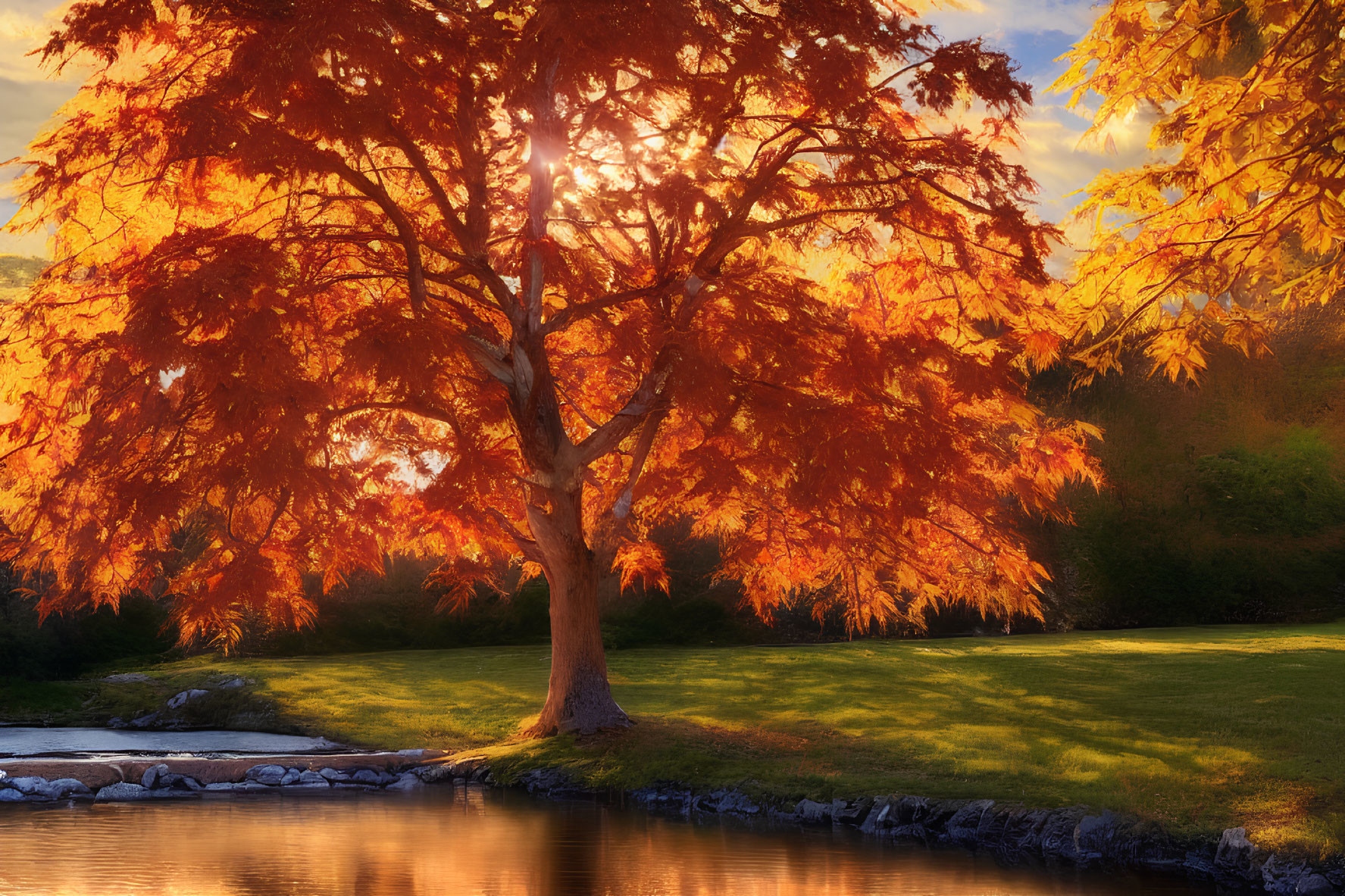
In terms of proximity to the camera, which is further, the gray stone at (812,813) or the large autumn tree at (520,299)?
the gray stone at (812,813)

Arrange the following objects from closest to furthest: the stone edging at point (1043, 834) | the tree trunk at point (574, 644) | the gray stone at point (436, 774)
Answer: the stone edging at point (1043, 834), the gray stone at point (436, 774), the tree trunk at point (574, 644)

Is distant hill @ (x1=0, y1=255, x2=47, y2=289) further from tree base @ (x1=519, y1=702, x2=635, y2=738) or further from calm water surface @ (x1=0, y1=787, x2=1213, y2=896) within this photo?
calm water surface @ (x1=0, y1=787, x2=1213, y2=896)

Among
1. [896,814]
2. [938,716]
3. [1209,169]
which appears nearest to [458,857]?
[896,814]

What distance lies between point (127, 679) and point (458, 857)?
40.6 feet

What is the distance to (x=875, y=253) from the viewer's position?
1159cm

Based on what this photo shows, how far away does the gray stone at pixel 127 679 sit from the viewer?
1764cm

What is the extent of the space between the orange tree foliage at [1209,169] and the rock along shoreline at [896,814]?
4.25m

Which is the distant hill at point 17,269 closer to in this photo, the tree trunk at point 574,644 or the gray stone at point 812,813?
the tree trunk at point 574,644

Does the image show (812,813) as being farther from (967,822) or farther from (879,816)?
(967,822)

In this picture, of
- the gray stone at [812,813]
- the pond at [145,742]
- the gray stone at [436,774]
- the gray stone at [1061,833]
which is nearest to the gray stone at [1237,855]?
the gray stone at [1061,833]

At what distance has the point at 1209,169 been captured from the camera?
9891mm

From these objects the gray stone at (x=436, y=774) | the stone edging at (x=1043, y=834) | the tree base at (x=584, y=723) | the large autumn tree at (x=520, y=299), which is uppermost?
the large autumn tree at (x=520, y=299)

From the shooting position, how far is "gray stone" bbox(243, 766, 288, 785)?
1141 cm

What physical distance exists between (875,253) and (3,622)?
16.5 meters
